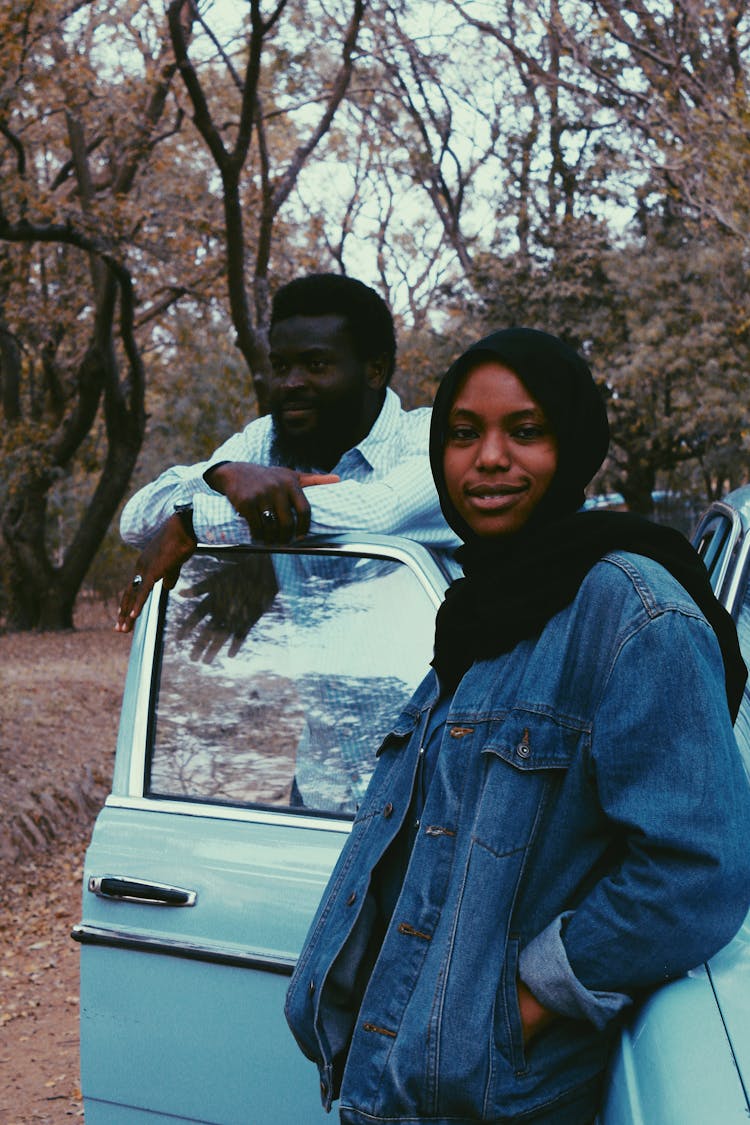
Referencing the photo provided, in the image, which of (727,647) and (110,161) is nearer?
(727,647)

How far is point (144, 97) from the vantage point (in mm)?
14148

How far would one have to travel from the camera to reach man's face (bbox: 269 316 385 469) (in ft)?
9.70

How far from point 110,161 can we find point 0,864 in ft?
35.9

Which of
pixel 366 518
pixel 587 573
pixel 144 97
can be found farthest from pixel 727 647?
pixel 144 97

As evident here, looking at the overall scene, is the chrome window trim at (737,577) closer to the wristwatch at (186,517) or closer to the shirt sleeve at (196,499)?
the shirt sleeve at (196,499)

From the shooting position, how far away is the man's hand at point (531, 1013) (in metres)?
1.52

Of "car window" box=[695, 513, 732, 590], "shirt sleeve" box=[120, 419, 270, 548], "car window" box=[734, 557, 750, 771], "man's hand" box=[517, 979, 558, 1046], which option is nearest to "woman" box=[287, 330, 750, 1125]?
"man's hand" box=[517, 979, 558, 1046]

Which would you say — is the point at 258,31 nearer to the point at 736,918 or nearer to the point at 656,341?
the point at 656,341

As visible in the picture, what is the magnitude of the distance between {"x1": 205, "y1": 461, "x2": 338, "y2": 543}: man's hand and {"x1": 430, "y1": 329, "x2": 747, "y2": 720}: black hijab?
85 centimetres

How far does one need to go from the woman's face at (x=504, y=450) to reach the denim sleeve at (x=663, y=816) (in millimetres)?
278

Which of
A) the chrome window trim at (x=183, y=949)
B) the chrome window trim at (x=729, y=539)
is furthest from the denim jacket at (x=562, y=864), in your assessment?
the chrome window trim at (x=729, y=539)

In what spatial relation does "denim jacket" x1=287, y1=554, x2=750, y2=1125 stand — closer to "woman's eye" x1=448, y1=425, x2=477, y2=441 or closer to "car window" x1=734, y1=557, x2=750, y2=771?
"woman's eye" x1=448, y1=425, x2=477, y2=441

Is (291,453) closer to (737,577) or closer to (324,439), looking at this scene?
(324,439)

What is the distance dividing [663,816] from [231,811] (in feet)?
4.60
